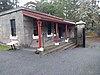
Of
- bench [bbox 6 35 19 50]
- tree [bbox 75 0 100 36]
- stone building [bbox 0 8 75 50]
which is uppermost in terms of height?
tree [bbox 75 0 100 36]

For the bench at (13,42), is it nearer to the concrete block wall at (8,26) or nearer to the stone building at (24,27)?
the stone building at (24,27)

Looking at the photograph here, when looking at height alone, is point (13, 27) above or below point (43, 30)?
→ above

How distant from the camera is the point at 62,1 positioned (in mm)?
31500

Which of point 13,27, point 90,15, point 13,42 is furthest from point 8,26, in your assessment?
point 90,15

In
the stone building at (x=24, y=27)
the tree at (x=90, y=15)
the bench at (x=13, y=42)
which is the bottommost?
the bench at (x=13, y=42)

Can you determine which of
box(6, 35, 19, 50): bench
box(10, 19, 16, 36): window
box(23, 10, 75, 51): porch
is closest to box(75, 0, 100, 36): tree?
box(23, 10, 75, 51): porch

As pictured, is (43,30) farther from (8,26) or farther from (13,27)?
(8,26)

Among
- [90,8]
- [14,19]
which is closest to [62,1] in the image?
[90,8]

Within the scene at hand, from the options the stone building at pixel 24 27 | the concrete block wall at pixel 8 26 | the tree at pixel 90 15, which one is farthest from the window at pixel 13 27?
the tree at pixel 90 15

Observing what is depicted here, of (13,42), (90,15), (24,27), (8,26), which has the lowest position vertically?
(13,42)

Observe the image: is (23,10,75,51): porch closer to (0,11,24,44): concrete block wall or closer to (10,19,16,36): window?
(0,11,24,44): concrete block wall

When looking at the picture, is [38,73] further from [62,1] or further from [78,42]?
[62,1]

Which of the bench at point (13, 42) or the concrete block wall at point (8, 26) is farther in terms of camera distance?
the concrete block wall at point (8, 26)

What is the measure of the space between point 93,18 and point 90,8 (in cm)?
225
